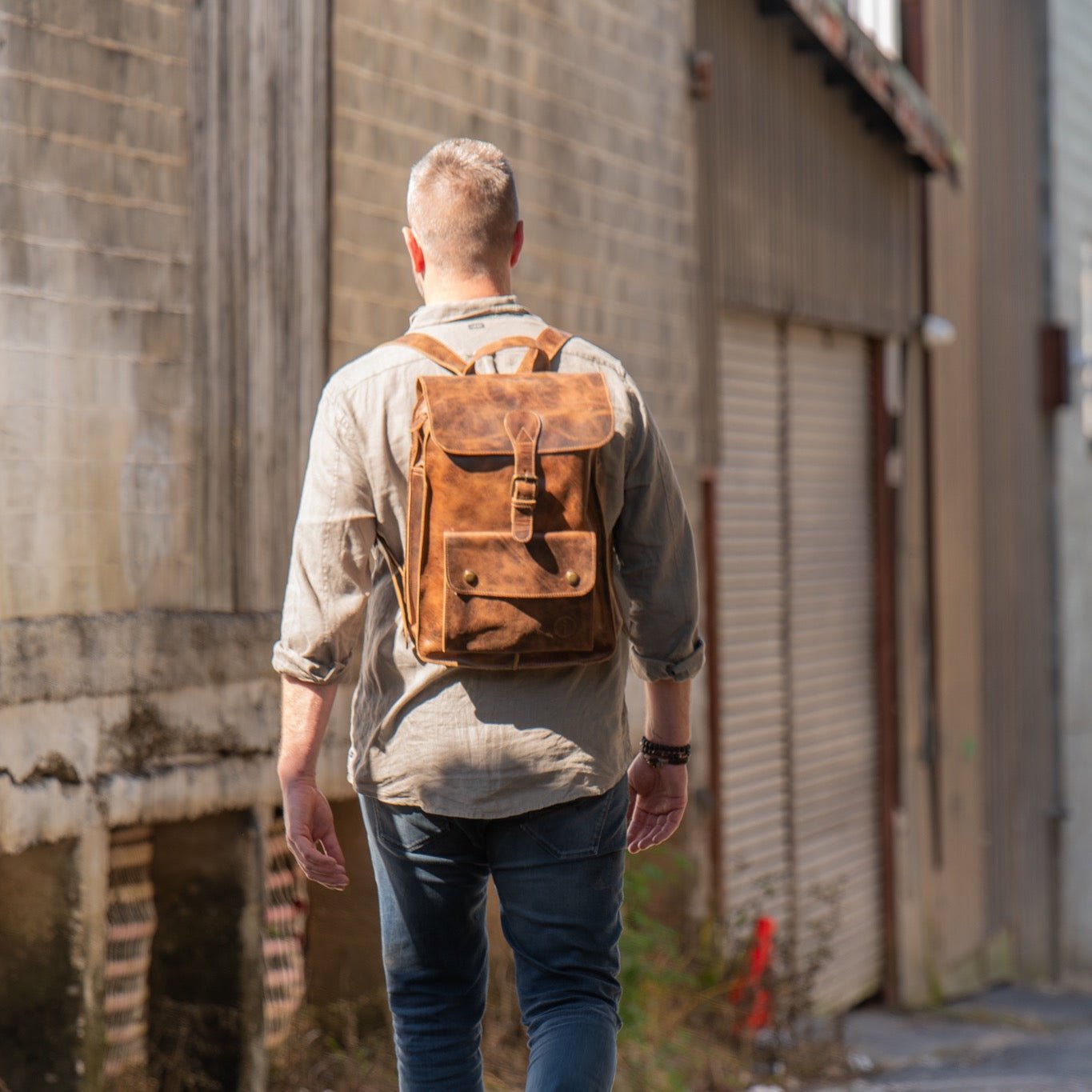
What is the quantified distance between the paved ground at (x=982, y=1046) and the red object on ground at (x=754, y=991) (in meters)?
0.36

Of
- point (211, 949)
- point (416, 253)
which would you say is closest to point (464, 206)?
point (416, 253)

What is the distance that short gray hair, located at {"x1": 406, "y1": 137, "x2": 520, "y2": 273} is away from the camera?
2.79 m

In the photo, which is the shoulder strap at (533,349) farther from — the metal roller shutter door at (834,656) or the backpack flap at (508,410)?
the metal roller shutter door at (834,656)

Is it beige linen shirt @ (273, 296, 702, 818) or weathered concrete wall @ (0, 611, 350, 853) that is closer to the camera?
beige linen shirt @ (273, 296, 702, 818)

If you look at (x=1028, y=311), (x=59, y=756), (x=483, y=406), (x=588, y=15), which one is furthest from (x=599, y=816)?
(x=1028, y=311)

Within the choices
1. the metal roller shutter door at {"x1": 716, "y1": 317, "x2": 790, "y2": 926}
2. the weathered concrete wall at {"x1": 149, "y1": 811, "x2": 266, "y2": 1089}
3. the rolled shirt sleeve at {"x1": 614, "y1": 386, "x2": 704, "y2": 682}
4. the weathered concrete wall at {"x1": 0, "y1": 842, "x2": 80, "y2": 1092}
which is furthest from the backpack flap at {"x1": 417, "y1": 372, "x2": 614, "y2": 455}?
the metal roller shutter door at {"x1": 716, "y1": 317, "x2": 790, "y2": 926}

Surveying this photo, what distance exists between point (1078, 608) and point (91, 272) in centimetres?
906

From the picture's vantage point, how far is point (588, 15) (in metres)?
6.32

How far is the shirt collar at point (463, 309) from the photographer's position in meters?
2.84

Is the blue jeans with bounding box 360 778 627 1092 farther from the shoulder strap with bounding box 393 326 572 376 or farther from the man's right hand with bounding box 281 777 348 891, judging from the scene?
Result: the shoulder strap with bounding box 393 326 572 376

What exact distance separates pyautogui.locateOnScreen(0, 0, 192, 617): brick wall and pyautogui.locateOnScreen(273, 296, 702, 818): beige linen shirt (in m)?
1.40

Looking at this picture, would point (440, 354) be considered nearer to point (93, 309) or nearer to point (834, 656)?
point (93, 309)

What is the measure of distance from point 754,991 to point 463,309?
4415 millimetres

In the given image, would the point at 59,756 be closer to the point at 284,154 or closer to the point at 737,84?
the point at 284,154
